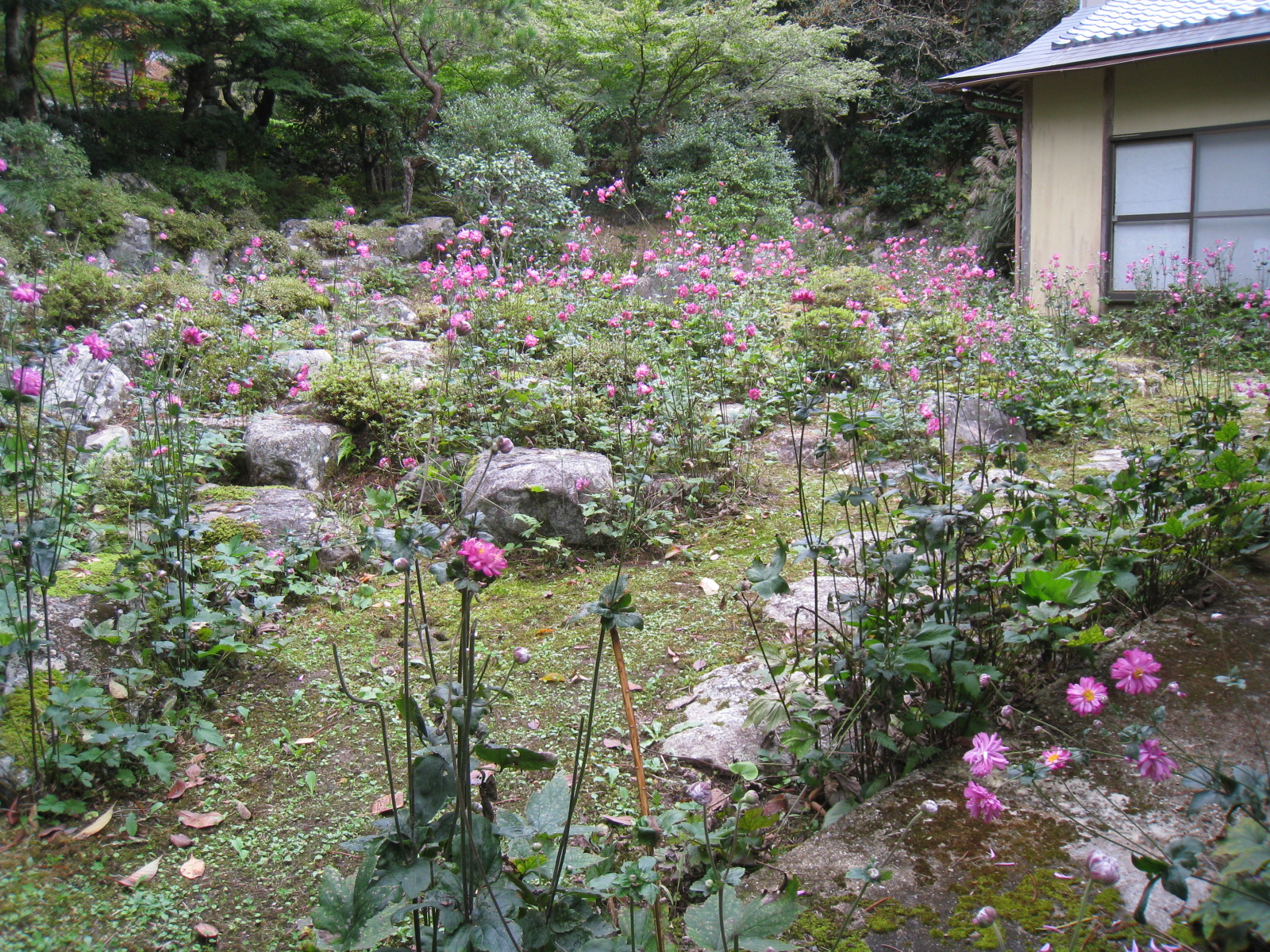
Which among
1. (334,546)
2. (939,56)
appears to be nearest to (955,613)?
(334,546)

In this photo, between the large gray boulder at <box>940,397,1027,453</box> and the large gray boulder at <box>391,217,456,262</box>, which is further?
the large gray boulder at <box>391,217,456,262</box>

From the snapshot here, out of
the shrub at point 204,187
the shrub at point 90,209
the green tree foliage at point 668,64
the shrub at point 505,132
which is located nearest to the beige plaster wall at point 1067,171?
the green tree foliage at point 668,64

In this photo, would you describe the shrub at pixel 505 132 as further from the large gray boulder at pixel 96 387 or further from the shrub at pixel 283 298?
the large gray boulder at pixel 96 387

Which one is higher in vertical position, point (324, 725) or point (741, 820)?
point (741, 820)

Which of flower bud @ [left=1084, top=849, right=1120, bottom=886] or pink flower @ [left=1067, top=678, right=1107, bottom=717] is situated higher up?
flower bud @ [left=1084, top=849, right=1120, bottom=886]

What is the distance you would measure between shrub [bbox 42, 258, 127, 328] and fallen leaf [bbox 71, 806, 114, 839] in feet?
15.7

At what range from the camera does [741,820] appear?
1.42 m

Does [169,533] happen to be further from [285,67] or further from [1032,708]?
[285,67]

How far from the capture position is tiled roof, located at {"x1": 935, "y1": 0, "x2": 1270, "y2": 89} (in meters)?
7.45

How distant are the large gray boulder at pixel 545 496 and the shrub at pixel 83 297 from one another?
12.5ft

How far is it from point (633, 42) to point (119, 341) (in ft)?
35.0

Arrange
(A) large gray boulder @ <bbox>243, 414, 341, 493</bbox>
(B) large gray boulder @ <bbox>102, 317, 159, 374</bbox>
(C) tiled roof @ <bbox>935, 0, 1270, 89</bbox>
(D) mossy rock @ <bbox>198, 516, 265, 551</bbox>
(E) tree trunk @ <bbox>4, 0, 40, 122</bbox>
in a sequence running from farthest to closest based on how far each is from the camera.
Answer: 1. (E) tree trunk @ <bbox>4, 0, 40, 122</bbox>
2. (C) tiled roof @ <bbox>935, 0, 1270, 89</bbox>
3. (B) large gray boulder @ <bbox>102, 317, 159, 374</bbox>
4. (A) large gray boulder @ <bbox>243, 414, 341, 493</bbox>
5. (D) mossy rock @ <bbox>198, 516, 265, 551</bbox>

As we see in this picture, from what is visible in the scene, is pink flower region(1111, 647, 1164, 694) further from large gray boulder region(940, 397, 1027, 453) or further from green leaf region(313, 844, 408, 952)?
large gray boulder region(940, 397, 1027, 453)

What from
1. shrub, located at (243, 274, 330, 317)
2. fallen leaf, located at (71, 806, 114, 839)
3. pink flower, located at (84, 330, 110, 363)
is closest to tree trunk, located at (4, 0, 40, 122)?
shrub, located at (243, 274, 330, 317)
